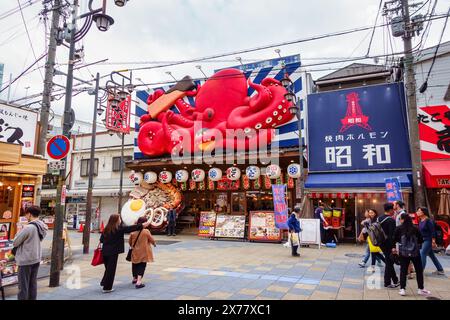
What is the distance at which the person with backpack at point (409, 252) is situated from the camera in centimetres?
657

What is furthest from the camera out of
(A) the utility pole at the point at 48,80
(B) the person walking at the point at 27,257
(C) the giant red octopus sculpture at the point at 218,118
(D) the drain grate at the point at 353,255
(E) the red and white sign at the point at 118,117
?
(E) the red and white sign at the point at 118,117

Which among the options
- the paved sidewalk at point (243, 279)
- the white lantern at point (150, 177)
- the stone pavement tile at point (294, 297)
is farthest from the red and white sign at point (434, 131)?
the white lantern at point (150, 177)

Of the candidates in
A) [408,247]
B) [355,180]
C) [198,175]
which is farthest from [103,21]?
Result: [355,180]

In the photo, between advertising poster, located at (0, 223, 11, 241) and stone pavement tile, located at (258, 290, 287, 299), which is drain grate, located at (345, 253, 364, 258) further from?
advertising poster, located at (0, 223, 11, 241)

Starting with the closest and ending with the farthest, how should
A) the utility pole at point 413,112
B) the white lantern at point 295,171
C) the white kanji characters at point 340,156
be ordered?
the utility pole at point 413,112
the white lantern at point 295,171
the white kanji characters at point 340,156

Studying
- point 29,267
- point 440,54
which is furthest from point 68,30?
point 440,54

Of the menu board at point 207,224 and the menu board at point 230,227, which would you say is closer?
the menu board at point 230,227

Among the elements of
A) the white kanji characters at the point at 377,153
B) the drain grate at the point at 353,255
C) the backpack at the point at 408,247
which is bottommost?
the drain grate at the point at 353,255

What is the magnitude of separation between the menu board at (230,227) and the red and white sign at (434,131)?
380 inches

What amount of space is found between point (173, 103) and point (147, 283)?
15207 millimetres

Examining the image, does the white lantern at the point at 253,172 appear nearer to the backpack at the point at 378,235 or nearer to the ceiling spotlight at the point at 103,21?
the backpack at the point at 378,235

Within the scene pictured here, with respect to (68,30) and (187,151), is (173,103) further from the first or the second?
(68,30)

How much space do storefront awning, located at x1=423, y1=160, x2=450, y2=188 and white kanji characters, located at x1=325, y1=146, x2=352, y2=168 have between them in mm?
3481

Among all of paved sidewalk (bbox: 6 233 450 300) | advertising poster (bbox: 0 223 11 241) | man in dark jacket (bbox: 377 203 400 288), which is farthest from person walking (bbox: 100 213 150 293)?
man in dark jacket (bbox: 377 203 400 288)
